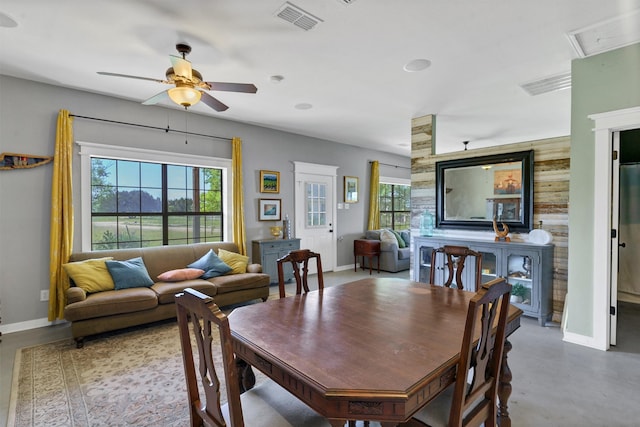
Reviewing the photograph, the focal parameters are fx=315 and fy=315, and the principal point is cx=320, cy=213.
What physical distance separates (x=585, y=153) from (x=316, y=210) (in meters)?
4.33

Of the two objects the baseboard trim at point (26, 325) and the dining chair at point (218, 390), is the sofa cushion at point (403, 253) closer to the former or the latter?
the dining chair at point (218, 390)

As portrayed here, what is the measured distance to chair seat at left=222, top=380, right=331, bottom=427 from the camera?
125 cm

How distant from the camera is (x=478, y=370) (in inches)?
52.1

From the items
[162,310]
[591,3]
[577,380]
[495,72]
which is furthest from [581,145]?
[162,310]

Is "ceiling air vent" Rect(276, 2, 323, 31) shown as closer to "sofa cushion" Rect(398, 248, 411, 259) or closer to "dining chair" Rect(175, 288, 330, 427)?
"dining chair" Rect(175, 288, 330, 427)

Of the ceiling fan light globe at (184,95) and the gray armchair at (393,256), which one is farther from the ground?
the ceiling fan light globe at (184,95)

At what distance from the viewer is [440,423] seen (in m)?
1.26

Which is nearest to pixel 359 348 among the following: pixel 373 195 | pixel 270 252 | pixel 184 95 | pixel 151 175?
pixel 184 95

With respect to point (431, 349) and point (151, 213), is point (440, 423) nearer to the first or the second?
point (431, 349)

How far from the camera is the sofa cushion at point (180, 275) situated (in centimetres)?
382

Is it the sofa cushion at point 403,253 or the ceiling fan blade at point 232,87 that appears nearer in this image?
the ceiling fan blade at point 232,87

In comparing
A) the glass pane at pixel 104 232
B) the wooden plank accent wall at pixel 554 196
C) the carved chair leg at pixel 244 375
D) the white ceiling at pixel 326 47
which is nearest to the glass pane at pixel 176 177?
the glass pane at pixel 104 232

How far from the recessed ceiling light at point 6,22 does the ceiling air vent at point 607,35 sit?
432 centimetres

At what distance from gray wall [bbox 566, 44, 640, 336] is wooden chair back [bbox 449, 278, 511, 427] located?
2269 millimetres
